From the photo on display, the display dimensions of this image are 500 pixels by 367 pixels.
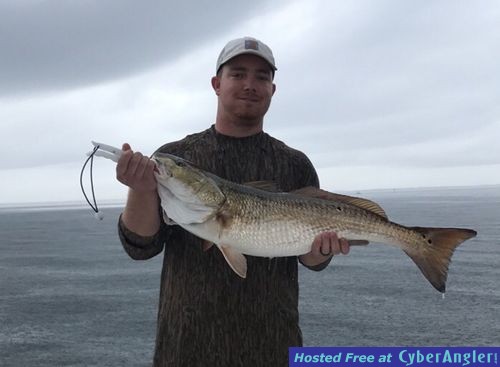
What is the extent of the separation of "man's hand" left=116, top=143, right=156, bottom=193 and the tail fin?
232cm

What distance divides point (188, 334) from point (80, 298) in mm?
14802

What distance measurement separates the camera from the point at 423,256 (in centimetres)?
410

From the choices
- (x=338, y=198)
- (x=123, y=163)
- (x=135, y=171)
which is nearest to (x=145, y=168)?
(x=135, y=171)

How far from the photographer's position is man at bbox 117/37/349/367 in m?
3.57

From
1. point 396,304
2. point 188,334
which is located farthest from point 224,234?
point 396,304

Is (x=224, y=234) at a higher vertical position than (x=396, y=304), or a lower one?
higher

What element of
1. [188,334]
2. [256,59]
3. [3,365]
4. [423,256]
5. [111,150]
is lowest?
[3,365]

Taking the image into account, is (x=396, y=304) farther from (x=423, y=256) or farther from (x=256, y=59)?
(x=256, y=59)

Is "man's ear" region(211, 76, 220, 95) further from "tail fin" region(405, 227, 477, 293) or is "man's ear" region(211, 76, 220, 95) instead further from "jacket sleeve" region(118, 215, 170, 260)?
"tail fin" region(405, 227, 477, 293)

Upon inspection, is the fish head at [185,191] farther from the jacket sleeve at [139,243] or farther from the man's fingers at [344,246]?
the man's fingers at [344,246]

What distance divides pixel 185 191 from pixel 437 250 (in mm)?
2227

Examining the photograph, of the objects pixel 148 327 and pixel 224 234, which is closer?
pixel 224 234

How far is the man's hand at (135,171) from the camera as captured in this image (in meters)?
3.32

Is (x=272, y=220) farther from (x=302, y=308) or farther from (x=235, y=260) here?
(x=302, y=308)
